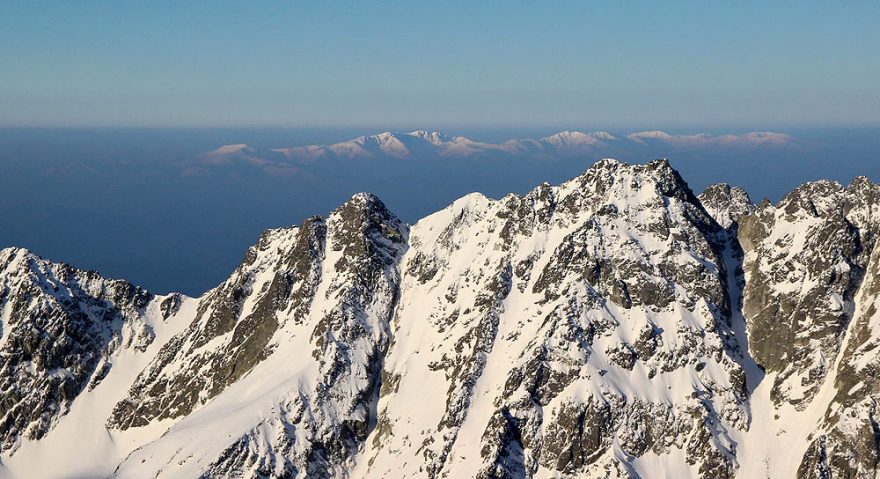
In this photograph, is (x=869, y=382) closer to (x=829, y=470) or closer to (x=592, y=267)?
(x=829, y=470)

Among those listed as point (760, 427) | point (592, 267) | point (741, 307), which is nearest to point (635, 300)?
point (592, 267)

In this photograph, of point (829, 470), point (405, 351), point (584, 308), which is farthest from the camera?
point (405, 351)

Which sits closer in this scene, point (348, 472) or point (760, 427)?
point (760, 427)

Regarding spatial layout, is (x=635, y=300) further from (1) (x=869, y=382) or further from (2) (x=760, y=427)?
(1) (x=869, y=382)

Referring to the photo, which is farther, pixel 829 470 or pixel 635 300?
pixel 635 300

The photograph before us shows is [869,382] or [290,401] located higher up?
[869,382]

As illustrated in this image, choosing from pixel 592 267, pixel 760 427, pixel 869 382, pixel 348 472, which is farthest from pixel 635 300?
pixel 348 472

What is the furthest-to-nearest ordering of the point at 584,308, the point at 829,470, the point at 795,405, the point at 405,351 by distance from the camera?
the point at 405,351
the point at 584,308
the point at 795,405
the point at 829,470

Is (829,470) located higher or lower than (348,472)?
higher

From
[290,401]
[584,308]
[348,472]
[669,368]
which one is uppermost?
[584,308]
